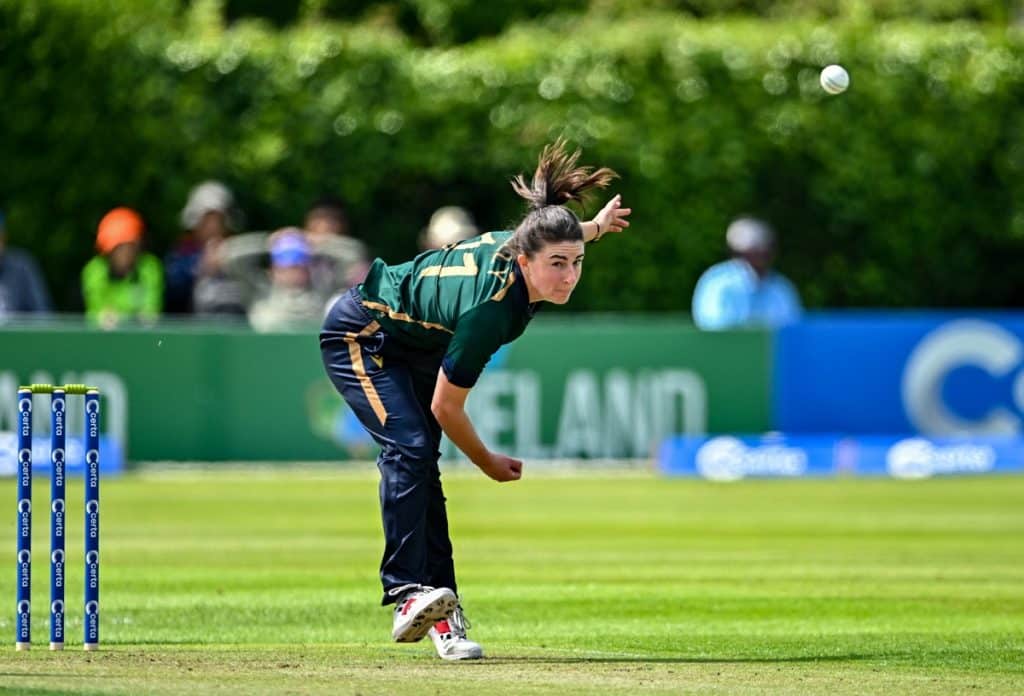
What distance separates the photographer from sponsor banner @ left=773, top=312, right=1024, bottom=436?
1819 cm

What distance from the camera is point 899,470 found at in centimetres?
1798

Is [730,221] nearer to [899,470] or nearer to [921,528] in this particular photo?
[899,470]

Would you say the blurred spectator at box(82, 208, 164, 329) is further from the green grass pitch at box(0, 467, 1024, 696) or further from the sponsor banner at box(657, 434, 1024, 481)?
the sponsor banner at box(657, 434, 1024, 481)

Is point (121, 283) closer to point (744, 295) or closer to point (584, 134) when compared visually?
point (744, 295)

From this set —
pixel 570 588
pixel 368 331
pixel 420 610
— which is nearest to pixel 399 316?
pixel 368 331

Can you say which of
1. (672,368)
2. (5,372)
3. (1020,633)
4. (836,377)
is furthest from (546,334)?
(1020,633)

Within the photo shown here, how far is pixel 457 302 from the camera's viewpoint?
24.4 ft

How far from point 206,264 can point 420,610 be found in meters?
10.7

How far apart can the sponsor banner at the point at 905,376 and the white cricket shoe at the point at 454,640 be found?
34.9 feet

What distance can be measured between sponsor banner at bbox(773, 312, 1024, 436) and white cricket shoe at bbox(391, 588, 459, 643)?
10830mm

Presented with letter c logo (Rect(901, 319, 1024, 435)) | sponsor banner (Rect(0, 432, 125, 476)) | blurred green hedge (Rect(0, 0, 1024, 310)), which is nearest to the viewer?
sponsor banner (Rect(0, 432, 125, 476))

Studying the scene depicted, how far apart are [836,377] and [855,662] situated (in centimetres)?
1072

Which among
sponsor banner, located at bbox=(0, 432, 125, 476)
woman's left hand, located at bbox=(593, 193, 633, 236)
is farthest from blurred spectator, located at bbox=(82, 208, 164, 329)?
woman's left hand, located at bbox=(593, 193, 633, 236)

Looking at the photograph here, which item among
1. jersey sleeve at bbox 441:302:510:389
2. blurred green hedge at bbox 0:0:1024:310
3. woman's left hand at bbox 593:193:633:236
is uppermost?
blurred green hedge at bbox 0:0:1024:310
